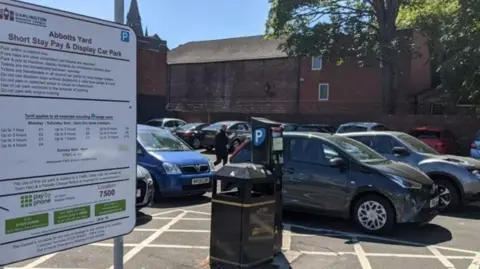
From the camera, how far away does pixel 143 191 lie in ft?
26.2

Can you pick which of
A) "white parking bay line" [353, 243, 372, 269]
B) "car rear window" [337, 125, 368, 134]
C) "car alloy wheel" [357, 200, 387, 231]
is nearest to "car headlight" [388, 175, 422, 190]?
"car alloy wheel" [357, 200, 387, 231]

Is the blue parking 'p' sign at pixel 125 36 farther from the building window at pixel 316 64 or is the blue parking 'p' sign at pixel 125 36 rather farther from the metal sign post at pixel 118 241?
the building window at pixel 316 64

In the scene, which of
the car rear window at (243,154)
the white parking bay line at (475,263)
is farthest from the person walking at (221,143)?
the white parking bay line at (475,263)

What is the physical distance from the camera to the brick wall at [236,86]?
134 feet

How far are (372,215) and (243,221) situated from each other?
3.06 metres

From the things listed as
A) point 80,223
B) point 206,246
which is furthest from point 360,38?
point 80,223

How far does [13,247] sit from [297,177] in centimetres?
616

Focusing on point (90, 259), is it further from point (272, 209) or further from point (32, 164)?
point (32, 164)

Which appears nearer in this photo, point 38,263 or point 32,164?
point 32,164

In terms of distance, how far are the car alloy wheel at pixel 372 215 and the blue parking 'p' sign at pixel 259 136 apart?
2.59 meters

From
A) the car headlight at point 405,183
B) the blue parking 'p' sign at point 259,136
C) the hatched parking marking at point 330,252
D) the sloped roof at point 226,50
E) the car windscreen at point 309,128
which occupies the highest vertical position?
the sloped roof at point 226,50

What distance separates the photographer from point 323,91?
3812cm

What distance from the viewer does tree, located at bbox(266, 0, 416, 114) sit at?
27625 mm

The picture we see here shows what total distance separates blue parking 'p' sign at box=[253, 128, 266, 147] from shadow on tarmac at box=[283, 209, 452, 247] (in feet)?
7.13
